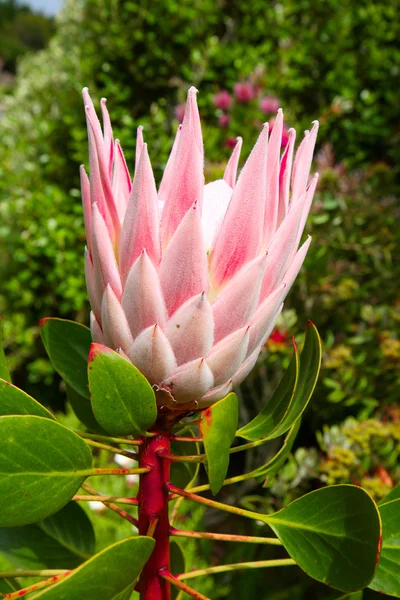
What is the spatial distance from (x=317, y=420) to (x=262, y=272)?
1969 mm

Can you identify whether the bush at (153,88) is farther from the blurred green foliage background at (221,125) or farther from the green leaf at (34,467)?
the green leaf at (34,467)

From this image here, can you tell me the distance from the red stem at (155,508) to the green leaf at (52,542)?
0.46 ft

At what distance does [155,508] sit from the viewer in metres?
0.46

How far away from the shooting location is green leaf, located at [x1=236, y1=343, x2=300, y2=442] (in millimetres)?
498

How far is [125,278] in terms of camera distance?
42 centimetres

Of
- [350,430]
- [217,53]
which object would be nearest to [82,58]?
[217,53]

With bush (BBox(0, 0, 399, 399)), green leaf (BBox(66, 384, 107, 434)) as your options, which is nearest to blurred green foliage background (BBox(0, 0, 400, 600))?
bush (BBox(0, 0, 399, 399))

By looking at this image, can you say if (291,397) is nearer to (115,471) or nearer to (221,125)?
(115,471)

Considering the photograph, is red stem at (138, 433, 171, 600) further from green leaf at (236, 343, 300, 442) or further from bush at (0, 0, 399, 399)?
bush at (0, 0, 399, 399)

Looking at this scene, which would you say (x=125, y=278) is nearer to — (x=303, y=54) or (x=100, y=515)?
(x=100, y=515)

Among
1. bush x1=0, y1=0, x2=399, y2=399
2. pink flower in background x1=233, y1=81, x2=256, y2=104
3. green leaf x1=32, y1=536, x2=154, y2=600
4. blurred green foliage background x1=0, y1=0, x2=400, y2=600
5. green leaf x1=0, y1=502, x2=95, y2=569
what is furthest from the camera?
bush x1=0, y1=0, x2=399, y2=399

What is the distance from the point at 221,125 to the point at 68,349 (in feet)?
6.58

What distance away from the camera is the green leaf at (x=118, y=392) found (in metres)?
0.38

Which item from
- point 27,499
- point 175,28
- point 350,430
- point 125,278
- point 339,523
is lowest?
point 350,430
